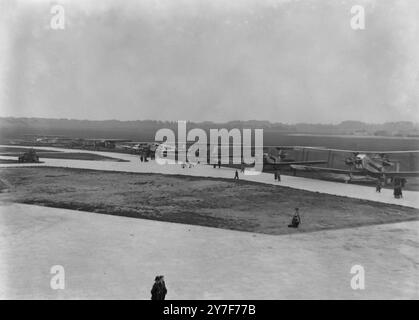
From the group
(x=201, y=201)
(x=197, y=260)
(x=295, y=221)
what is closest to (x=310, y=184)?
(x=201, y=201)

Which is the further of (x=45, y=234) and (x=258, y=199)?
(x=258, y=199)

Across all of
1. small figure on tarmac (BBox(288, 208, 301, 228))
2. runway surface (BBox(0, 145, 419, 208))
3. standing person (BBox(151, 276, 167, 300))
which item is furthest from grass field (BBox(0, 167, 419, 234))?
standing person (BBox(151, 276, 167, 300))

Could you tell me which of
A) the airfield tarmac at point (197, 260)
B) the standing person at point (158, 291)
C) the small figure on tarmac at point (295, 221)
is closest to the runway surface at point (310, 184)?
the airfield tarmac at point (197, 260)

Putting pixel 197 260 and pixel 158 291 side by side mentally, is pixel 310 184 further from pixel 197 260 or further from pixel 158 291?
pixel 158 291

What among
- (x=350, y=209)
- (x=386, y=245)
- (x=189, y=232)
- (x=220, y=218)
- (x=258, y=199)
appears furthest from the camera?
(x=258, y=199)

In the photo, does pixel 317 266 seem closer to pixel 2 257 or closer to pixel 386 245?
pixel 386 245
